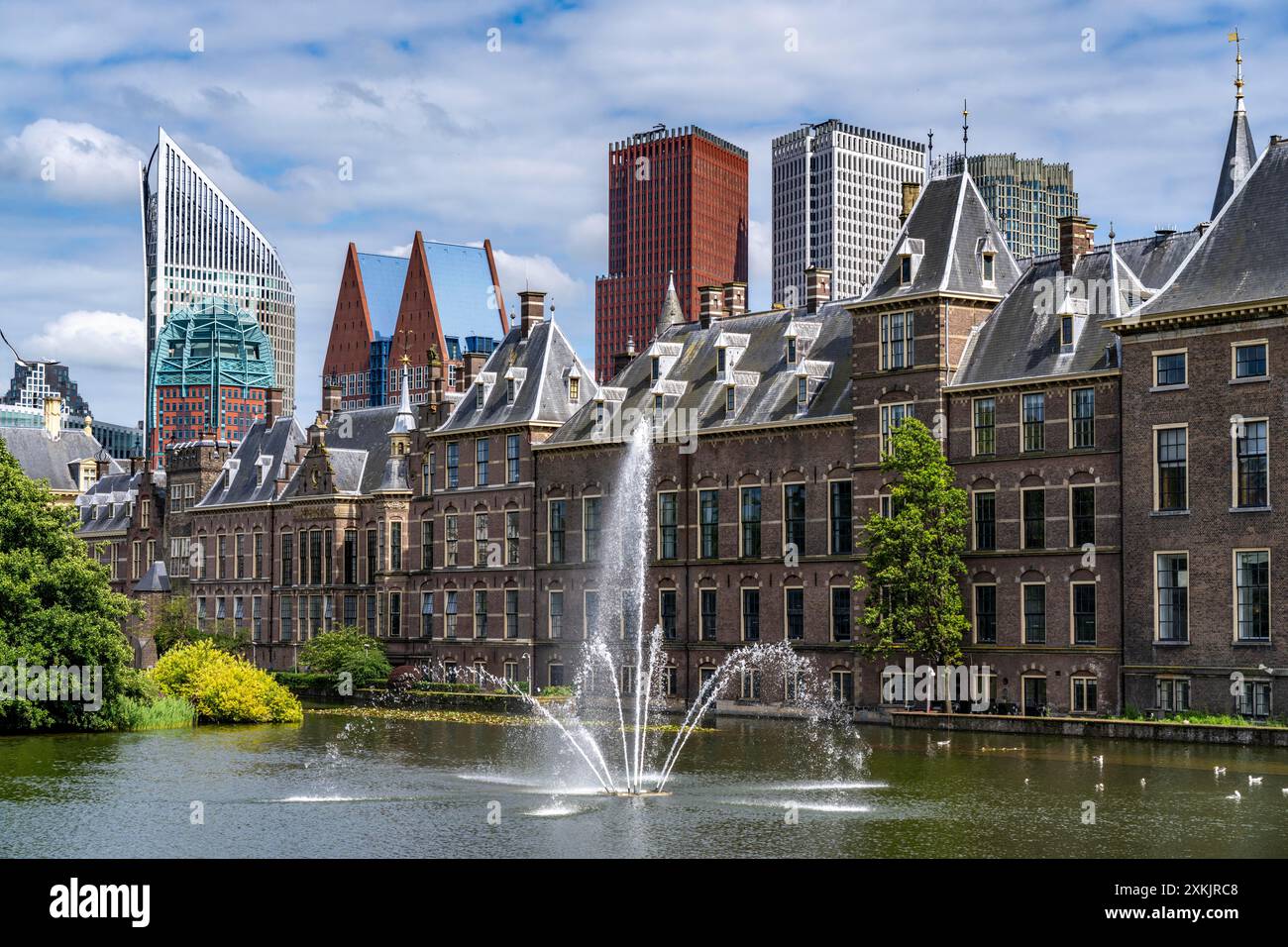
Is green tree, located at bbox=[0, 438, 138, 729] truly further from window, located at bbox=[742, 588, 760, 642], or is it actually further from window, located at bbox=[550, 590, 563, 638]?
window, located at bbox=[742, 588, 760, 642]

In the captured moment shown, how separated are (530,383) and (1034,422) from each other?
29.8 meters

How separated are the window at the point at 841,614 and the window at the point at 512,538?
20293 millimetres

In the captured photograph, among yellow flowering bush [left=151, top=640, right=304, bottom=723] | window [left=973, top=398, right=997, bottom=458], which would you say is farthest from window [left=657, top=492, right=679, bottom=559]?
yellow flowering bush [left=151, top=640, right=304, bottom=723]

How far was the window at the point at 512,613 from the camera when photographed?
88688mm

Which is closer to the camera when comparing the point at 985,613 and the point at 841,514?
the point at 985,613

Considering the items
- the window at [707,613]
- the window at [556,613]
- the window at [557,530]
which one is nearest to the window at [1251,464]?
the window at [707,613]

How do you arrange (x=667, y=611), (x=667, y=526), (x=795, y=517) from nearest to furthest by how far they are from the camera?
(x=795, y=517), (x=667, y=526), (x=667, y=611)

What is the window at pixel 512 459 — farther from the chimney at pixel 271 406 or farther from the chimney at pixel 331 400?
the chimney at pixel 271 406

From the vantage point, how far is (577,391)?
291 ft

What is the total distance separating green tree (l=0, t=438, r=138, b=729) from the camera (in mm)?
63562

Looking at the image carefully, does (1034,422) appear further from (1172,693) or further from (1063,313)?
(1172,693)

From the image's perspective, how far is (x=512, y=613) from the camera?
8894 centimetres

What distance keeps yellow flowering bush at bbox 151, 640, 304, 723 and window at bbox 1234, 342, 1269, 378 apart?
3762cm

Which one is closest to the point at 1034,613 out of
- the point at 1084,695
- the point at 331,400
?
the point at 1084,695
